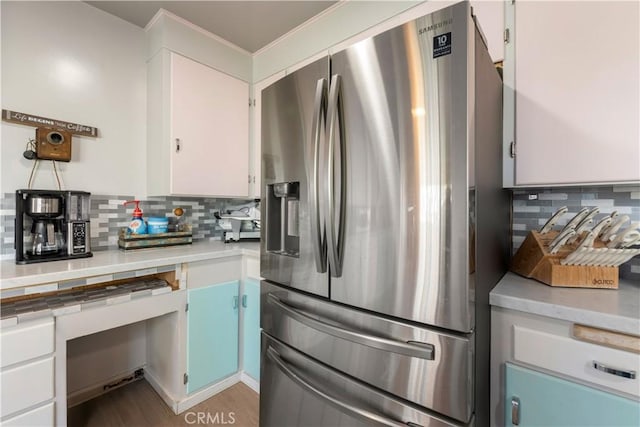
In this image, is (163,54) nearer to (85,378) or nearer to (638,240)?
(85,378)

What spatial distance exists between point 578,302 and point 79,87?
2.56 m

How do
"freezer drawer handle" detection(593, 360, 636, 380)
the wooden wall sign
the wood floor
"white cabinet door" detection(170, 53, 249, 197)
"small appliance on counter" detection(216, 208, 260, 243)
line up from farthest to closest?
"small appliance on counter" detection(216, 208, 260, 243) < "white cabinet door" detection(170, 53, 249, 197) < the wood floor < the wooden wall sign < "freezer drawer handle" detection(593, 360, 636, 380)

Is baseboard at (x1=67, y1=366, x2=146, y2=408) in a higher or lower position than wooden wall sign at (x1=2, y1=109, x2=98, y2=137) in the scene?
lower

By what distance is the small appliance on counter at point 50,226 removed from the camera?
1.34m

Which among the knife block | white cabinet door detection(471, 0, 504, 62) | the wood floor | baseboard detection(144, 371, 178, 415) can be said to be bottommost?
the wood floor

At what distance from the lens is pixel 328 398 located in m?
1.01

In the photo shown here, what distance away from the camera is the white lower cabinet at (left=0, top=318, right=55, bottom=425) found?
1.01m

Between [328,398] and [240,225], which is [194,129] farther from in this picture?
[328,398]

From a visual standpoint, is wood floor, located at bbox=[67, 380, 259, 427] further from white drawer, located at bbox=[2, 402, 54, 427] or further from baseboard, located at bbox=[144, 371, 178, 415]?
white drawer, located at bbox=[2, 402, 54, 427]

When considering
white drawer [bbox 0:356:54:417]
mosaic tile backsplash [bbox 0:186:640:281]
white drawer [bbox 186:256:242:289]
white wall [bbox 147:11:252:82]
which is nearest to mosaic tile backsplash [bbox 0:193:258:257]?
mosaic tile backsplash [bbox 0:186:640:281]

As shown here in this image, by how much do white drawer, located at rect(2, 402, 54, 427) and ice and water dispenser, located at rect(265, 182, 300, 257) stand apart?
1.06m

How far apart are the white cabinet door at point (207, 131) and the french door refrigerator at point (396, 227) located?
950mm

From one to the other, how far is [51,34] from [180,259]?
1.45 m

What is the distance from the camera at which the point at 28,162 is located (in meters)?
1.48
